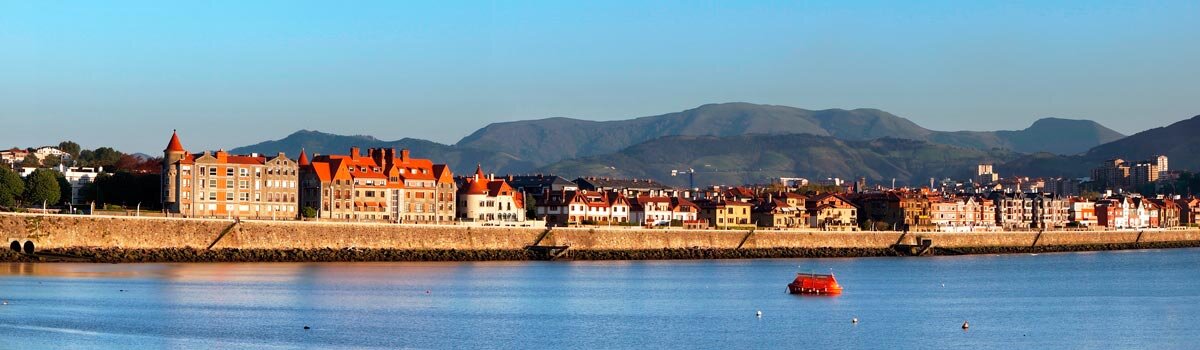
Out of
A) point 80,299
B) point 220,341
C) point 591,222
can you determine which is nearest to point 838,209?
point 591,222

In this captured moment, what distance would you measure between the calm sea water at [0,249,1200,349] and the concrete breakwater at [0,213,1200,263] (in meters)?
4.00

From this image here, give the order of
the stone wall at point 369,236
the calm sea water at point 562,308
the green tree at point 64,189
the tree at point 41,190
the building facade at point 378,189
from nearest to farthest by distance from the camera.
A: 1. the calm sea water at point 562,308
2. the stone wall at point 369,236
3. the tree at point 41,190
4. the building facade at point 378,189
5. the green tree at point 64,189

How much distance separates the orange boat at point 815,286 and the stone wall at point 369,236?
27133 mm

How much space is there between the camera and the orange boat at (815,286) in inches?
2411

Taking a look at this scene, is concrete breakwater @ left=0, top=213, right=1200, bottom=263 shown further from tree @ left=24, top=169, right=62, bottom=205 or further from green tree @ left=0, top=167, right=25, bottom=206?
tree @ left=24, top=169, right=62, bottom=205

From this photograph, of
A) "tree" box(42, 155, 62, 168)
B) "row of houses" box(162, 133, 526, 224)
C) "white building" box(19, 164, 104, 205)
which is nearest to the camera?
"row of houses" box(162, 133, 526, 224)

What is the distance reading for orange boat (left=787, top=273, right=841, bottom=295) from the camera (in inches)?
2411

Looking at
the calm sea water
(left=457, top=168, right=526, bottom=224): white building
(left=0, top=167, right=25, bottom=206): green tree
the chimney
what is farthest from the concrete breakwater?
(left=0, top=167, right=25, bottom=206): green tree

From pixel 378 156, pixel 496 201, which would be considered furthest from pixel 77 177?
pixel 496 201

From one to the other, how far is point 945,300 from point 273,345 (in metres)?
26.5

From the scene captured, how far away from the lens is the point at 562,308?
51.8 metres

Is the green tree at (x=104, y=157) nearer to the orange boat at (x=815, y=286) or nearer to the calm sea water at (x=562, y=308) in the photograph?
the calm sea water at (x=562, y=308)

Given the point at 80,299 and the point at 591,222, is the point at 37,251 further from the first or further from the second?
the point at 591,222

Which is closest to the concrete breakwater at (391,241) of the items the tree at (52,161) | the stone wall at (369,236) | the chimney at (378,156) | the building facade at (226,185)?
the stone wall at (369,236)
